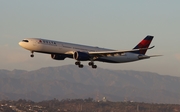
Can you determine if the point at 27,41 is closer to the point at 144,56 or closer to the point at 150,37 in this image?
the point at 144,56

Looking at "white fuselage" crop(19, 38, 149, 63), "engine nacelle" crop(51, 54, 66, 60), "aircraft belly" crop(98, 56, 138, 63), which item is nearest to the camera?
"white fuselage" crop(19, 38, 149, 63)

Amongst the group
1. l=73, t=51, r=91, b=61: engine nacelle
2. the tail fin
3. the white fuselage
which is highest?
the tail fin

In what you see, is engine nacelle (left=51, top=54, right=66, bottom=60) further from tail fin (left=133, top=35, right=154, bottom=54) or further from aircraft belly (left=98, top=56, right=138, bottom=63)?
tail fin (left=133, top=35, right=154, bottom=54)

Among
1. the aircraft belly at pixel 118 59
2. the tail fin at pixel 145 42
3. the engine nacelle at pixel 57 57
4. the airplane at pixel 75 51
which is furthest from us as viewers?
the tail fin at pixel 145 42

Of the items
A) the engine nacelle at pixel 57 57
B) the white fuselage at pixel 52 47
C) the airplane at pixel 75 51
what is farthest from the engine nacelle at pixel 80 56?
the engine nacelle at pixel 57 57

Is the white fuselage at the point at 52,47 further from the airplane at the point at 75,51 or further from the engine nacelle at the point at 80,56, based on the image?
the engine nacelle at the point at 80,56

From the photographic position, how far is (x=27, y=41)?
90.9 m

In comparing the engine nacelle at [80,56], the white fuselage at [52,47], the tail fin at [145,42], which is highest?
the tail fin at [145,42]

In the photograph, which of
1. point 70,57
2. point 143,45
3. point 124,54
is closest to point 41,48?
point 70,57

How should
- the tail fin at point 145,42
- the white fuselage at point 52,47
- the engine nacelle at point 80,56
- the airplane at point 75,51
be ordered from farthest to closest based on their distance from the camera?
the tail fin at point 145,42, the engine nacelle at point 80,56, the airplane at point 75,51, the white fuselage at point 52,47

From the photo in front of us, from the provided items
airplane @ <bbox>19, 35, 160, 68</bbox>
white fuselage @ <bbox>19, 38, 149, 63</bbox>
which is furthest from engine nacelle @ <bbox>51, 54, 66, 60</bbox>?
white fuselage @ <bbox>19, 38, 149, 63</bbox>

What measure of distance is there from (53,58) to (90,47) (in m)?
8.72

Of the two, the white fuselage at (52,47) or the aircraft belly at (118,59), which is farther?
the aircraft belly at (118,59)

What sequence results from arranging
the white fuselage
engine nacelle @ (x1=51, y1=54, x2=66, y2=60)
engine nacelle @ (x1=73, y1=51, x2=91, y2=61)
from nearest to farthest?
the white fuselage
engine nacelle @ (x1=73, y1=51, x2=91, y2=61)
engine nacelle @ (x1=51, y1=54, x2=66, y2=60)
